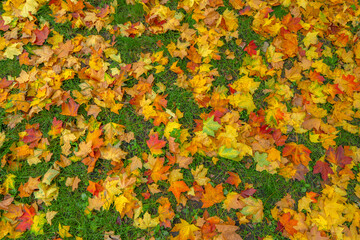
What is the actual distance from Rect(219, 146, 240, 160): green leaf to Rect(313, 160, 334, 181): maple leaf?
0.77m

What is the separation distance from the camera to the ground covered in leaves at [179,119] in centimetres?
201

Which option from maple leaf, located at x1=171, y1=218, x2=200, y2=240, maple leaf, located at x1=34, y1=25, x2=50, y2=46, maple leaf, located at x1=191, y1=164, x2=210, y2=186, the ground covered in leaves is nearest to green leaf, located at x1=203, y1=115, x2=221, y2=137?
the ground covered in leaves

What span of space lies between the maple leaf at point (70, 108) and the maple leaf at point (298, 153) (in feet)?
6.41

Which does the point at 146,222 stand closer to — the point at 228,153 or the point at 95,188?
the point at 95,188

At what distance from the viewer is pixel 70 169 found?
2131 mm

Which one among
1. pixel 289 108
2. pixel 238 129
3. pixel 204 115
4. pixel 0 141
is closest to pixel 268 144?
pixel 238 129

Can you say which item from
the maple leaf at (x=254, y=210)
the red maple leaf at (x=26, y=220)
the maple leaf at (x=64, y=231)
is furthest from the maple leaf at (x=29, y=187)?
the maple leaf at (x=254, y=210)

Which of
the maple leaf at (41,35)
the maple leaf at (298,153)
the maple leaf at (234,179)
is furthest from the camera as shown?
the maple leaf at (41,35)

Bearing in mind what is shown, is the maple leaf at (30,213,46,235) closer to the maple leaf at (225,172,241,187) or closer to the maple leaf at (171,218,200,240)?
the maple leaf at (171,218,200,240)

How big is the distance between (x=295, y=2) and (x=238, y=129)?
178cm

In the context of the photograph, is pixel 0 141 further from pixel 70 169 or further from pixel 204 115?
pixel 204 115

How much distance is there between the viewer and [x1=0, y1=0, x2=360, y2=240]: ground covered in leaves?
2012mm

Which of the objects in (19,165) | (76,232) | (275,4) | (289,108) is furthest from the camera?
(275,4)

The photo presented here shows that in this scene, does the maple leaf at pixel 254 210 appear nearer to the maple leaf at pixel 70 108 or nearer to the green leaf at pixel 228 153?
the green leaf at pixel 228 153
